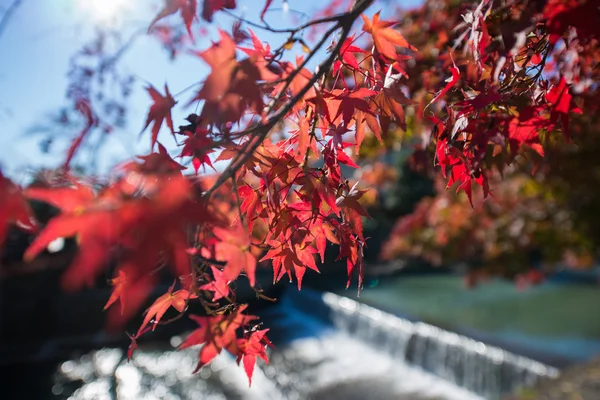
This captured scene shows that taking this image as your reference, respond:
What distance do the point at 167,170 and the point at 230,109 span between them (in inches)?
6.1

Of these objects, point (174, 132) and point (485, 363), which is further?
point (485, 363)

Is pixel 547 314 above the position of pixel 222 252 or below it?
below

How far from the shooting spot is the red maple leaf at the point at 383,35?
979mm

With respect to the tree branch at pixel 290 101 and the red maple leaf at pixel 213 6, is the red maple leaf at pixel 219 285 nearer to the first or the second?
the tree branch at pixel 290 101

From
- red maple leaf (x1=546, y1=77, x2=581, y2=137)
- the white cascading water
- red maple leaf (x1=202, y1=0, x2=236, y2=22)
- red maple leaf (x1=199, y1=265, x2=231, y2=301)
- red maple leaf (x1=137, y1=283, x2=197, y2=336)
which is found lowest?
the white cascading water

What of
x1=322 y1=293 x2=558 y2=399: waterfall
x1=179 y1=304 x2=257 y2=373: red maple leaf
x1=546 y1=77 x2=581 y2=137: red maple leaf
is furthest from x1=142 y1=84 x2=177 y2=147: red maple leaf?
x1=322 y1=293 x2=558 y2=399: waterfall

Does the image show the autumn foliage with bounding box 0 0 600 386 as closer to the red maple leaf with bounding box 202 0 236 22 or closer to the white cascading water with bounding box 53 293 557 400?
the red maple leaf with bounding box 202 0 236 22

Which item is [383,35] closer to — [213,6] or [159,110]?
[213,6]

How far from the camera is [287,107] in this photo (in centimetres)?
76

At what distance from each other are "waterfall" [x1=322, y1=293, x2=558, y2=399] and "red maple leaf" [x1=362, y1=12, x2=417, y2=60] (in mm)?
5076

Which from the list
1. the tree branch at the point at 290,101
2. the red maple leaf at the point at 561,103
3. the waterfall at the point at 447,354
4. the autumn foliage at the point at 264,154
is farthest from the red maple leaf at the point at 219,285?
the waterfall at the point at 447,354

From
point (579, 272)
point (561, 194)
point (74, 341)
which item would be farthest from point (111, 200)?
point (579, 272)

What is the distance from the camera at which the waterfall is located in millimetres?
5046

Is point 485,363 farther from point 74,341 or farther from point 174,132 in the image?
point 74,341
